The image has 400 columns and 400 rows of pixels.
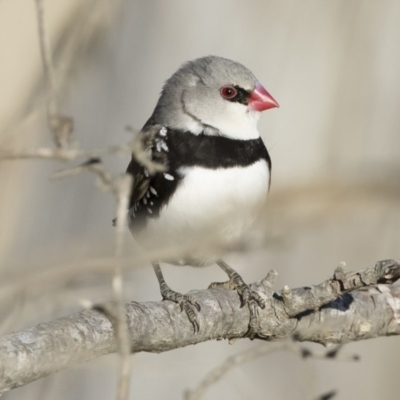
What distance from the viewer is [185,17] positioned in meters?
4.22

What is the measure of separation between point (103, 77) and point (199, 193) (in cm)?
152

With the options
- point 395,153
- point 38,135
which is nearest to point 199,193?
point 38,135

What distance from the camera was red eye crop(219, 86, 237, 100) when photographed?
127 inches

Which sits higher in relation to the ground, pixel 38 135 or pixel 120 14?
pixel 120 14

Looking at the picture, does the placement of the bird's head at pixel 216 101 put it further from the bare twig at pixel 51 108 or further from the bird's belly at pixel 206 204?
the bare twig at pixel 51 108

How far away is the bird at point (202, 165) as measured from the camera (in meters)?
2.86

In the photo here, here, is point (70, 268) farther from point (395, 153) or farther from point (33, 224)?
point (395, 153)

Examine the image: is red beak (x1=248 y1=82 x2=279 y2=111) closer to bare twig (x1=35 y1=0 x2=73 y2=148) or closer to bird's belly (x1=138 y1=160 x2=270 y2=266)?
bird's belly (x1=138 y1=160 x2=270 y2=266)

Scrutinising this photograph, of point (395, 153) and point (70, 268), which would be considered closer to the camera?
point (70, 268)

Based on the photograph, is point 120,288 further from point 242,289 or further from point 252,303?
point 242,289

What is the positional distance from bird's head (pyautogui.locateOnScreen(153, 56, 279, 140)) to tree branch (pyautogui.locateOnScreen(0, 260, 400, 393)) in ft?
2.28

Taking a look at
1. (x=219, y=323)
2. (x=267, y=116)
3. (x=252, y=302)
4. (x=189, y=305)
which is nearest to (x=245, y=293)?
(x=252, y=302)

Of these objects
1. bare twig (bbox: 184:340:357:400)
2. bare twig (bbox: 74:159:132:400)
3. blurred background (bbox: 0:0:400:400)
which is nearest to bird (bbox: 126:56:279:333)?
Answer: blurred background (bbox: 0:0:400:400)

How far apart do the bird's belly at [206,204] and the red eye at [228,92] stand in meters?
0.37
